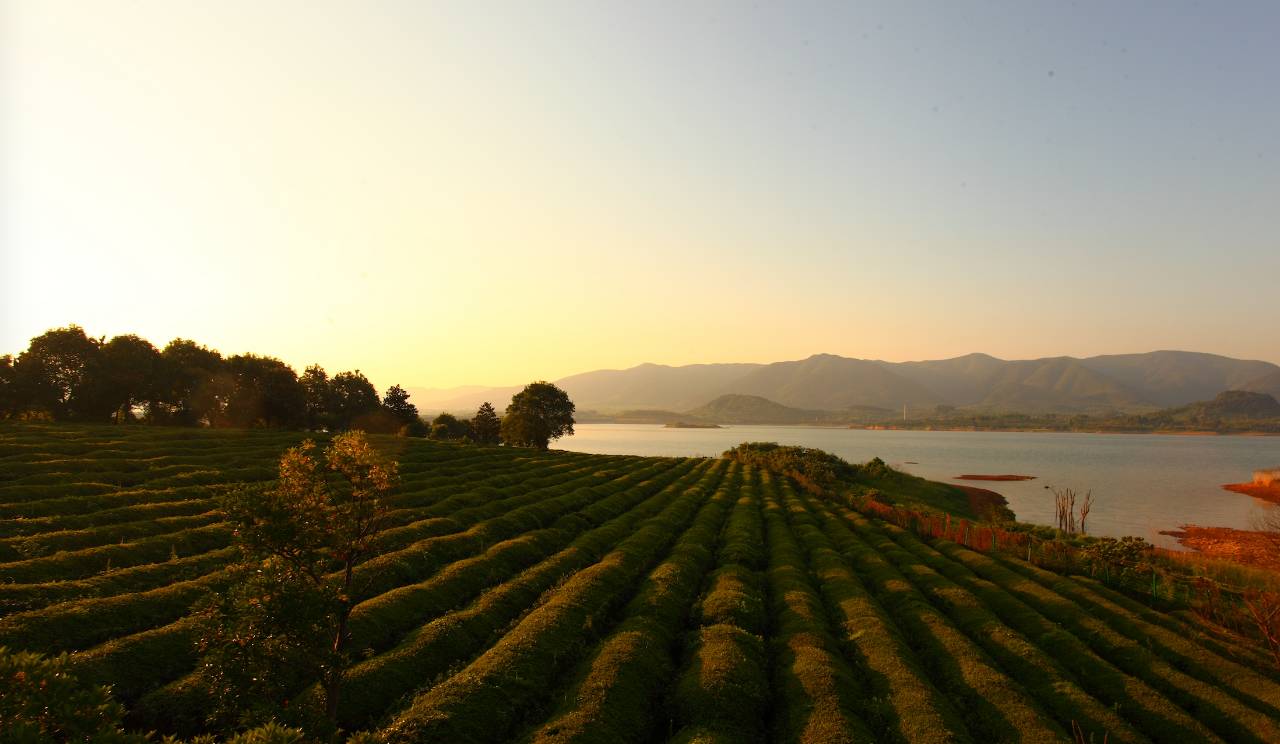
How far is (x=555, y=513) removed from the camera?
45.8 metres

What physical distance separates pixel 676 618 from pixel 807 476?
6950cm

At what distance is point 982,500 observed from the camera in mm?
99562

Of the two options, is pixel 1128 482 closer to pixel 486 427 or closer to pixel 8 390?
pixel 486 427

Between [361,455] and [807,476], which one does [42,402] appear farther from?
[807,476]

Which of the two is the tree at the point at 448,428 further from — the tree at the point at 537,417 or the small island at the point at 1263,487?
the small island at the point at 1263,487

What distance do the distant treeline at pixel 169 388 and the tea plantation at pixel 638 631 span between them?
44895mm

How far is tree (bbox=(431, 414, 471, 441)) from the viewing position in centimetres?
13102

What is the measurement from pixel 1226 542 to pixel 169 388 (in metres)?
144

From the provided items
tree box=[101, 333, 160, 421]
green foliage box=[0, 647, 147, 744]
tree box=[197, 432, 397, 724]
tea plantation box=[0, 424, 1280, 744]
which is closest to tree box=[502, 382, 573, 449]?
tree box=[101, 333, 160, 421]

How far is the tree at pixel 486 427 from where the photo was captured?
438 ft

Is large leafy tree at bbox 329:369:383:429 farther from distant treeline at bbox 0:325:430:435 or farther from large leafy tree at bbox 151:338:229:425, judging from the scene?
large leafy tree at bbox 151:338:229:425

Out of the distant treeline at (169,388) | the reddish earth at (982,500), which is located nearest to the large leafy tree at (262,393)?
the distant treeline at (169,388)

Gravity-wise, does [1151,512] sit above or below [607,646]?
below

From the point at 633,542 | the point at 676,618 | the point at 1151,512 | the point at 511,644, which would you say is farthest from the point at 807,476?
the point at 511,644
